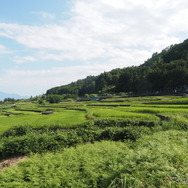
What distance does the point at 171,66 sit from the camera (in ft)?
248

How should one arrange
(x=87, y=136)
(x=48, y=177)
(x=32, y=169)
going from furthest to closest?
(x=87, y=136), (x=32, y=169), (x=48, y=177)

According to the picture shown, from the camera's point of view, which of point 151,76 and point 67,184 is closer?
point 67,184

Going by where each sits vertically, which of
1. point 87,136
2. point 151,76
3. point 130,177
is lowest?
point 87,136

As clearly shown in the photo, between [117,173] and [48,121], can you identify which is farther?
[48,121]

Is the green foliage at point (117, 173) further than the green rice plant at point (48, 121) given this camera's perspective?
No

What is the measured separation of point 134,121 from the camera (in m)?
18.2

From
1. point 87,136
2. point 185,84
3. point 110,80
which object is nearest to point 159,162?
point 87,136

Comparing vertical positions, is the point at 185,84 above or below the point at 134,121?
above

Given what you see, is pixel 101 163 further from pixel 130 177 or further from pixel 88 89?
pixel 88 89

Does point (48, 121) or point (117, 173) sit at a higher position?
point (117, 173)

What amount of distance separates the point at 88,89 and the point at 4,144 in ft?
374

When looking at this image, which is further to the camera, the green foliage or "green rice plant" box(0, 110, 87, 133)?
"green rice plant" box(0, 110, 87, 133)

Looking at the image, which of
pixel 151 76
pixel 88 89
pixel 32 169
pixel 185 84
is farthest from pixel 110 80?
pixel 32 169

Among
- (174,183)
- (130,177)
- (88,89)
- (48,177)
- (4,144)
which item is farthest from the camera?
(88,89)
